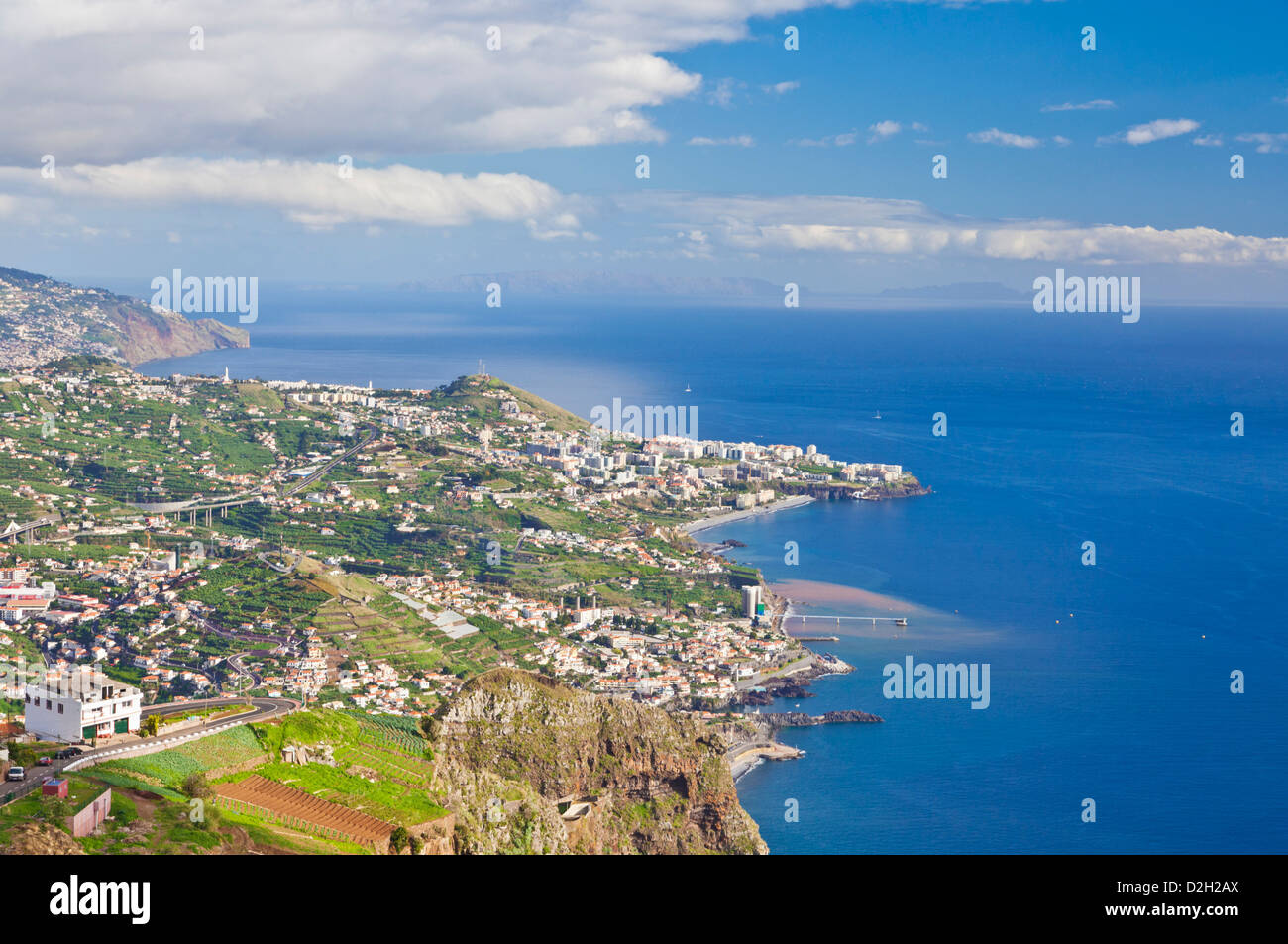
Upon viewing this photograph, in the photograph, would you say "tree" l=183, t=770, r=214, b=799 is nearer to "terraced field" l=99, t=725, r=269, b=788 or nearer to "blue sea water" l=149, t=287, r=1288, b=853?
"terraced field" l=99, t=725, r=269, b=788

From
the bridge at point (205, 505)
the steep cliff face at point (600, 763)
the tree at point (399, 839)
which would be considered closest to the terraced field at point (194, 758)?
the tree at point (399, 839)

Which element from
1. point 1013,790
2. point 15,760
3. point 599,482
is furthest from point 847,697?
point 599,482

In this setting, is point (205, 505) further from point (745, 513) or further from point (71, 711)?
point (71, 711)

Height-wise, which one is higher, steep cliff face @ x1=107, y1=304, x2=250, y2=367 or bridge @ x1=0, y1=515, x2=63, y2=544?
steep cliff face @ x1=107, y1=304, x2=250, y2=367

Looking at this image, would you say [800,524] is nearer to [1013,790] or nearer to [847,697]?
[847,697]

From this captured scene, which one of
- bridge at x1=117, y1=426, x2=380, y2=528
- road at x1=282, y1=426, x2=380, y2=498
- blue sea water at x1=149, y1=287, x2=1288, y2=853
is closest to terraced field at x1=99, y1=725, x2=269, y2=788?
blue sea water at x1=149, y1=287, x2=1288, y2=853

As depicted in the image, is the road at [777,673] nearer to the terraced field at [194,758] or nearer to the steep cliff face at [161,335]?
the terraced field at [194,758]
